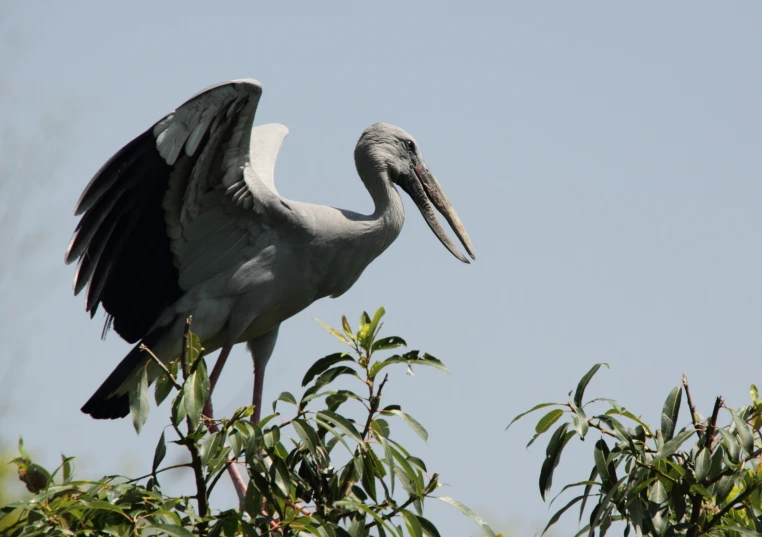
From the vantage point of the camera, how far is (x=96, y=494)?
2729 millimetres

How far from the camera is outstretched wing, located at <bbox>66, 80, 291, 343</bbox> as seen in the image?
15.0 feet

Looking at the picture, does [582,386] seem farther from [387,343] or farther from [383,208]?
[383,208]

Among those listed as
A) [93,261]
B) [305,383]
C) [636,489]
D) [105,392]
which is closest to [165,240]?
[93,261]

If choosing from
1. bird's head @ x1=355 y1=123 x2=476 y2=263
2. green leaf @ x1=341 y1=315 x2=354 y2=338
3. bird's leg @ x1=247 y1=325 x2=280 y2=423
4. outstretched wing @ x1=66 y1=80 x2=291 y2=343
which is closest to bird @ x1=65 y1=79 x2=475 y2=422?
outstretched wing @ x1=66 y1=80 x2=291 y2=343

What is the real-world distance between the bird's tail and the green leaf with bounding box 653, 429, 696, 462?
283 centimetres

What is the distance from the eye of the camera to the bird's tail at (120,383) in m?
4.95

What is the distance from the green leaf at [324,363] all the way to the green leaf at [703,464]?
3.23 feet

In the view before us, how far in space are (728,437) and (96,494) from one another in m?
1.59

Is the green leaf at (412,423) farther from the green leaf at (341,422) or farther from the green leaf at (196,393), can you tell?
the green leaf at (196,393)

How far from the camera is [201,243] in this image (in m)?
5.00

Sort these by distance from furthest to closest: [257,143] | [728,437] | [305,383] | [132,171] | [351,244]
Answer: [257,143]
[351,244]
[132,171]
[305,383]
[728,437]

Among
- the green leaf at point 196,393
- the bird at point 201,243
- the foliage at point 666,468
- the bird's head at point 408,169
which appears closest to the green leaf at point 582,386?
the foliage at point 666,468

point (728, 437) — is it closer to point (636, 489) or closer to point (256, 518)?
point (636, 489)

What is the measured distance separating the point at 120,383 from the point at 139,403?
2.48 meters
